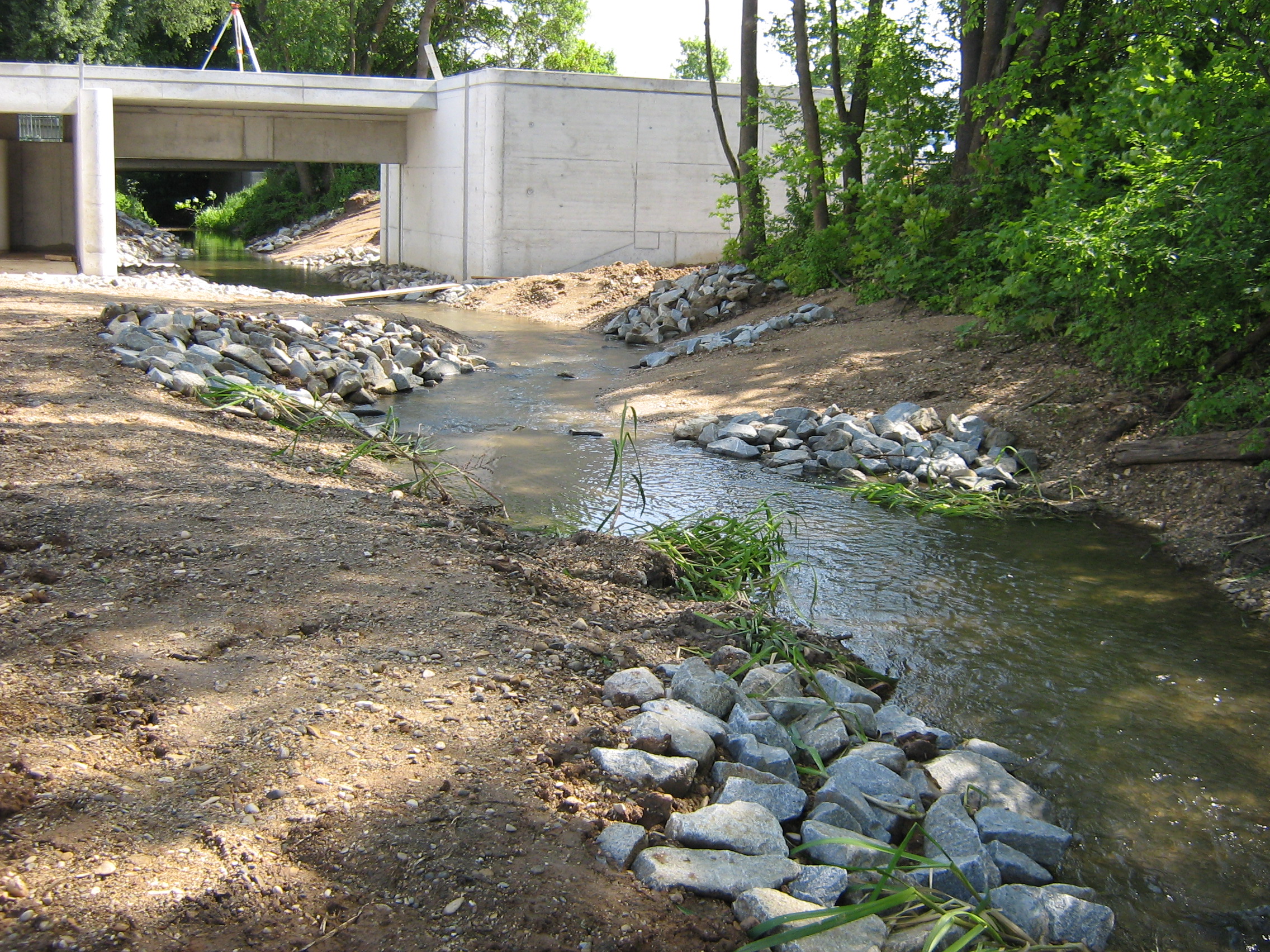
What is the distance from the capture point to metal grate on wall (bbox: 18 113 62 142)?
1859 centimetres

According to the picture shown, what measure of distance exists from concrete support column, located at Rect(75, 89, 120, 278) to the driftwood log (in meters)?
16.1

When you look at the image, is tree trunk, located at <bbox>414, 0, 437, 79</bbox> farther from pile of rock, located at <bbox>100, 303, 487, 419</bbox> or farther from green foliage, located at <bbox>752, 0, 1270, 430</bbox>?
pile of rock, located at <bbox>100, 303, 487, 419</bbox>

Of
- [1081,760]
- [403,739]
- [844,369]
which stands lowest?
[1081,760]

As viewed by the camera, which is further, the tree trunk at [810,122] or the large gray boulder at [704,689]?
the tree trunk at [810,122]

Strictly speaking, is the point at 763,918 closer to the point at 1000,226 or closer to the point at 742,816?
the point at 742,816

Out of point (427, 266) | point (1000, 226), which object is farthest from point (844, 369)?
point (427, 266)

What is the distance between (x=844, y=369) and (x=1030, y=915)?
7943 millimetres

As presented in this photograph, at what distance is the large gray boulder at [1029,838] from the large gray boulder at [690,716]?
0.87 m

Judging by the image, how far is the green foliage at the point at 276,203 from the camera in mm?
36188

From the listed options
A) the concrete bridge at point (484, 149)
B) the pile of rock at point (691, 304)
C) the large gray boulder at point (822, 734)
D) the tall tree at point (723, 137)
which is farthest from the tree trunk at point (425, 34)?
the large gray boulder at point (822, 734)

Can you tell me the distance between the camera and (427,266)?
2298 centimetres

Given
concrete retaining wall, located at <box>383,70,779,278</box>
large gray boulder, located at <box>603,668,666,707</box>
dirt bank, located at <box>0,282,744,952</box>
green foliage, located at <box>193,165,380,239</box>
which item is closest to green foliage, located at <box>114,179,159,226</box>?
green foliage, located at <box>193,165,380,239</box>

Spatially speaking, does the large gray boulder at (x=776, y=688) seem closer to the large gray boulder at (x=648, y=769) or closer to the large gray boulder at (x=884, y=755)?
the large gray boulder at (x=884, y=755)

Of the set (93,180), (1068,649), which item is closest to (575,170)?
(93,180)
